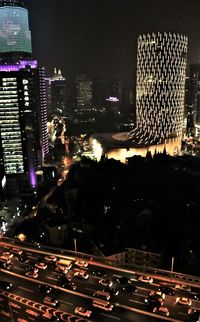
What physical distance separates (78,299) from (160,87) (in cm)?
3236

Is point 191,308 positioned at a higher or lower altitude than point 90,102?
lower

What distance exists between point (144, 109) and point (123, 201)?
2169 centimetres

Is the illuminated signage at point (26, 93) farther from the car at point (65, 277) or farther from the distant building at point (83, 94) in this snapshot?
the distant building at point (83, 94)

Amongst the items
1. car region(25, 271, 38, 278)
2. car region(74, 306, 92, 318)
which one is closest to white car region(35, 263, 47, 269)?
car region(25, 271, 38, 278)

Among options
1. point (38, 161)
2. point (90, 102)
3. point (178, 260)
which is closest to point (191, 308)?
point (178, 260)

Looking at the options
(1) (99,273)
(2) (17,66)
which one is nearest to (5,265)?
(1) (99,273)

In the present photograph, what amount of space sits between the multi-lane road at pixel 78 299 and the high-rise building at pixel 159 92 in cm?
2502

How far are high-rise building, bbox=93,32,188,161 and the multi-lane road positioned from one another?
2502cm

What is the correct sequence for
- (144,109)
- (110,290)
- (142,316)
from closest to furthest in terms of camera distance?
(142,316), (110,290), (144,109)

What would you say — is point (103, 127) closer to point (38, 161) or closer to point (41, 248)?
point (38, 161)

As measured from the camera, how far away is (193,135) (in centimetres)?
5103

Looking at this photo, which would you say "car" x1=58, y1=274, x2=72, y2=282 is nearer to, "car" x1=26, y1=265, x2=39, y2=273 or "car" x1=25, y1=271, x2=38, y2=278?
"car" x1=25, y1=271, x2=38, y2=278

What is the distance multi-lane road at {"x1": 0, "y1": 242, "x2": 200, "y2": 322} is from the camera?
9781mm

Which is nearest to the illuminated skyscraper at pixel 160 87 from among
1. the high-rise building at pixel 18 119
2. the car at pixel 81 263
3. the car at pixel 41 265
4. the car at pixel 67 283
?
the high-rise building at pixel 18 119
